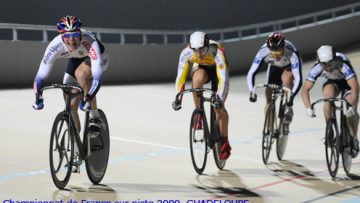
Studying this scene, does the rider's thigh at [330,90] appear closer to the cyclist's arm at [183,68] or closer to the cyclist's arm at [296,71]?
the cyclist's arm at [296,71]

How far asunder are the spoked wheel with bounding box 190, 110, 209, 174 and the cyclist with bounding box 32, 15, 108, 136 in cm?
113

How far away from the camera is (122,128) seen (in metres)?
11.6

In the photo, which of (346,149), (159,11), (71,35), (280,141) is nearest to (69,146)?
(71,35)

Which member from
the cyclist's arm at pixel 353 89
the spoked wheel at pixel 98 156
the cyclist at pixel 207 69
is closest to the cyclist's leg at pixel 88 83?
the spoked wheel at pixel 98 156

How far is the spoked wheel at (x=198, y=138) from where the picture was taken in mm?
7781

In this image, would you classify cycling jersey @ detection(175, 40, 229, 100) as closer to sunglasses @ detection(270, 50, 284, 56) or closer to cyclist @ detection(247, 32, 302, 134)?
cyclist @ detection(247, 32, 302, 134)

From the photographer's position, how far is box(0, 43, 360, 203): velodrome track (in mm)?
6938

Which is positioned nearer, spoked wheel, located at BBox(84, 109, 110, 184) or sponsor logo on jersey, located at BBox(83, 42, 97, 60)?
sponsor logo on jersey, located at BBox(83, 42, 97, 60)

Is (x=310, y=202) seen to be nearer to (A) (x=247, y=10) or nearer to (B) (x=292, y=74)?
(B) (x=292, y=74)

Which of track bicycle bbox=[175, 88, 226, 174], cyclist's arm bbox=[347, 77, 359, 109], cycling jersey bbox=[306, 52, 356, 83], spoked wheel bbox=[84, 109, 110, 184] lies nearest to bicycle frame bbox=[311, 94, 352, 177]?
cyclist's arm bbox=[347, 77, 359, 109]

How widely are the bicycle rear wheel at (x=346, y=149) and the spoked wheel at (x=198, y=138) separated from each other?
4.80 feet

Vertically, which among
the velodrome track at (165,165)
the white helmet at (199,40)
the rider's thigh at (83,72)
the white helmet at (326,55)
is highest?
the white helmet at (199,40)

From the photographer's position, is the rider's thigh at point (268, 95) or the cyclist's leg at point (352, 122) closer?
the cyclist's leg at point (352, 122)

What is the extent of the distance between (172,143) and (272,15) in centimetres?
1999
